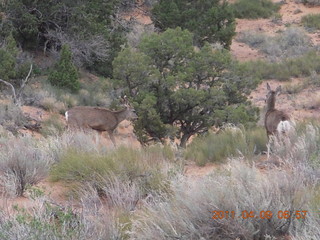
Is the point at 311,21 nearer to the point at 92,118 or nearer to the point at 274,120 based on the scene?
the point at 92,118

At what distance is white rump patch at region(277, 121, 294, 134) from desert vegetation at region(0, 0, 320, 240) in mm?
231

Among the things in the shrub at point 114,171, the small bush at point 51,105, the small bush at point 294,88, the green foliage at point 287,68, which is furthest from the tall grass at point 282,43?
the shrub at point 114,171

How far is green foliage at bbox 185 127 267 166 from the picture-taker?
891 centimetres

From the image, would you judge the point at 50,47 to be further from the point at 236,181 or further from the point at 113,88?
the point at 236,181

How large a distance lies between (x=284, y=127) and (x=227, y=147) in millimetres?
1175

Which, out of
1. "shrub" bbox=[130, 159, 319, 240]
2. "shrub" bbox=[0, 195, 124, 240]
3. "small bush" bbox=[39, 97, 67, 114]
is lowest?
"small bush" bbox=[39, 97, 67, 114]

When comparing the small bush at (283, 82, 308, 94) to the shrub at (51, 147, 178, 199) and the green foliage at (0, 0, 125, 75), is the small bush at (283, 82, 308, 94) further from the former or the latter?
the shrub at (51, 147, 178, 199)

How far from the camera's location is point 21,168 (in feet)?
22.7

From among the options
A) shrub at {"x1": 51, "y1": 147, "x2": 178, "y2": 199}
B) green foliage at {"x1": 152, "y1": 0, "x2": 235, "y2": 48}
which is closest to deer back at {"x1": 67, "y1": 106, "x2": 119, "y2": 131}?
shrub at {"x1": 51, "y1": 147, "x2": 178, "y2": 199}

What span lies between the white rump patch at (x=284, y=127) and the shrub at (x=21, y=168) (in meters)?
4.12

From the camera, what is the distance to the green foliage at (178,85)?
560 inches
